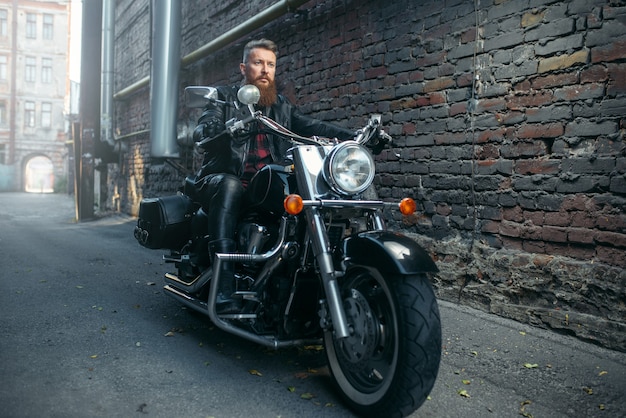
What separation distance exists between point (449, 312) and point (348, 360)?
1872 mm

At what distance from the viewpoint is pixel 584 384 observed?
2893mm

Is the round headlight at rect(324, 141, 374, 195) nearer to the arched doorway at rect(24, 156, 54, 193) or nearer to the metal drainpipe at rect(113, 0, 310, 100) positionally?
the metal drainpipe at rect(113, 0, 310, 100)

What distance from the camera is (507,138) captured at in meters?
4.07

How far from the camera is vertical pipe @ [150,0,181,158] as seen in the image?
9.64 m

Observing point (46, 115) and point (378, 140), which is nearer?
point (378, 140)

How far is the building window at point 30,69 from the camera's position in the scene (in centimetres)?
4222

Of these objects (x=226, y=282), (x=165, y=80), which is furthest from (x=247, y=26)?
(x=226, y=282)

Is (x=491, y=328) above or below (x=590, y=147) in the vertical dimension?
below

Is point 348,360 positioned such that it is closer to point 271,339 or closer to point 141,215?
point 271,339

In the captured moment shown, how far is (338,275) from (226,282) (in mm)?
806

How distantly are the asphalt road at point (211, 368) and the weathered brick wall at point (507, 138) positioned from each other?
1.11 ft

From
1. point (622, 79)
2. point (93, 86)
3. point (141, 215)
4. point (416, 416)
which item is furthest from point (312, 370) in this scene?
point (93, 86)

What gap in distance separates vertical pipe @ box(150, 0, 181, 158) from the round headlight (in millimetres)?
7641

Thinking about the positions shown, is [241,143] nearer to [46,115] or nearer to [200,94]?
[200,94]
